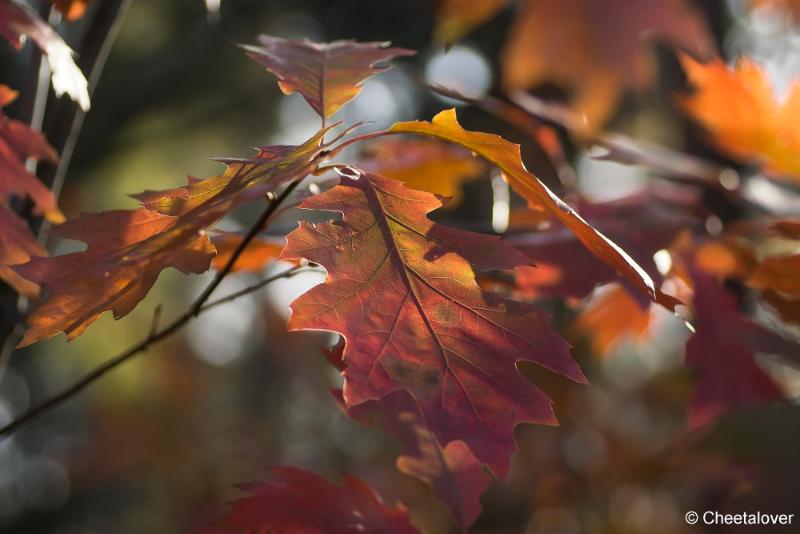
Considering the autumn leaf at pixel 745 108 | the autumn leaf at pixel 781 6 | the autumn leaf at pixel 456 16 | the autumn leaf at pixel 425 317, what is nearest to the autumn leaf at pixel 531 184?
the autumn leaf at pixel 425 317

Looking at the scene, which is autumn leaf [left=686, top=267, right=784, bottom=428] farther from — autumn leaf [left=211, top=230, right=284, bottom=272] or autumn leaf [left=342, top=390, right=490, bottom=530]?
autumn leaf [left=211, top=230, right=284, bottom=272]

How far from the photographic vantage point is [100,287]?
2.06ft

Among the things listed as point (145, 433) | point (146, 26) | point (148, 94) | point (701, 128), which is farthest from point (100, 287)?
point (145, 433)

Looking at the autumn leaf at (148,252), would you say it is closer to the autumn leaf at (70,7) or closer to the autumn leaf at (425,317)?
the autumn leaf at (425,317)

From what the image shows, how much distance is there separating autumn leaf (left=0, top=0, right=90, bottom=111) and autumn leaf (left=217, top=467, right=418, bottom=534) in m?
0.41

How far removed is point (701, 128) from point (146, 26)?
3288 millimetres

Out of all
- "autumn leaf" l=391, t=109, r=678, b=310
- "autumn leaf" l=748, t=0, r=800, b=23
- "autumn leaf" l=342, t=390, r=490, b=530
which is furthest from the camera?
"autumn leaf" l=748, t=0, r=800, b=23

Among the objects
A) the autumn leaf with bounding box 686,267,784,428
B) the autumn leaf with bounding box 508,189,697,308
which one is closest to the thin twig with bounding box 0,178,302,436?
the autumn leaf with bounding box 508,189,697,308

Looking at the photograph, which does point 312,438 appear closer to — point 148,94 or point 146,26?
point 146,26

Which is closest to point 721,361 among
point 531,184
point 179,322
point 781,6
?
point 531,184

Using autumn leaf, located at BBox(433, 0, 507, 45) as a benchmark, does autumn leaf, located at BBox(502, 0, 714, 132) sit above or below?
below

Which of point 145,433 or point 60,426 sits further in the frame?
point 60,426

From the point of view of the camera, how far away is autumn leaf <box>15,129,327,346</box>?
60 centimetres

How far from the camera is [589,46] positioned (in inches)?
58.4
